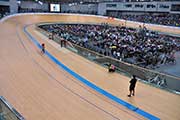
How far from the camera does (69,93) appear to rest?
7.88 metres

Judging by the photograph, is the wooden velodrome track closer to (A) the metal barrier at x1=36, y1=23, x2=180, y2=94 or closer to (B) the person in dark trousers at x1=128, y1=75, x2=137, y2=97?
(B) the person in dark trousers at x1=128, y1=75, x2=137, y2=97

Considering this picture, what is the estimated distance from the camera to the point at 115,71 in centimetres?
1059

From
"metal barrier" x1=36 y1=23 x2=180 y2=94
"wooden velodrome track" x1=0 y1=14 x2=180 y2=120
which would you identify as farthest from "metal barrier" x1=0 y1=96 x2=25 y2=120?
"metal barrier" x1=36 y1=23 x2=180 y2=94

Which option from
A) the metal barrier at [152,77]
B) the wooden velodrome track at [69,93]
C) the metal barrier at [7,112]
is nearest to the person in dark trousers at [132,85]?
the wooden velodrome track at [69,93]

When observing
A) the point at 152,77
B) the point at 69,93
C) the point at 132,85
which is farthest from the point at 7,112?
the point at 152,77

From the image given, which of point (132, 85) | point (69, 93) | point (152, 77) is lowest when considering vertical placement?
point (69, 93)

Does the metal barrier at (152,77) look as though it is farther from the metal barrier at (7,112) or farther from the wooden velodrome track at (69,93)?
the metal barrier at (7,112)

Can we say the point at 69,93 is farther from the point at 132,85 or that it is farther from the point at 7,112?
the point at 7,112

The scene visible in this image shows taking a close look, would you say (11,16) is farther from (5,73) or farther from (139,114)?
(139,114)

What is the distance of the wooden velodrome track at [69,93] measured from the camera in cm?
647

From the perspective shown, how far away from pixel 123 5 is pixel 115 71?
41559 millimetres

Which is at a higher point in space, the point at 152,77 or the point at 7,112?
the point at 7,112

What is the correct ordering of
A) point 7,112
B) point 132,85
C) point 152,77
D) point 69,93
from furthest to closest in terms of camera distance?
point 152,77
point 69,93
point 132,85
point 7,112

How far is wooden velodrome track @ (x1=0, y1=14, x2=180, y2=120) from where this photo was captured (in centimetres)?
647
